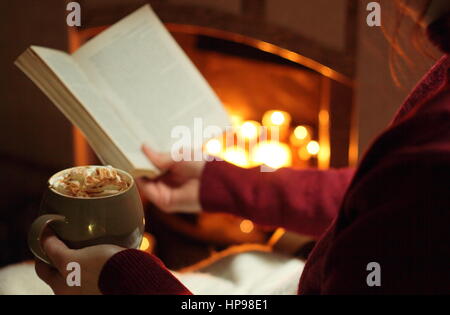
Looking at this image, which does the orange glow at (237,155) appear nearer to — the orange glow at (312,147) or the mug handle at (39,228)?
the orange glow at (312,147)

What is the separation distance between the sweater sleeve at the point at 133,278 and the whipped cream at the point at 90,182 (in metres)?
0.07

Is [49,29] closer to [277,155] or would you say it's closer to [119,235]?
[277,155]

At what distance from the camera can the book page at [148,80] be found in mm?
767

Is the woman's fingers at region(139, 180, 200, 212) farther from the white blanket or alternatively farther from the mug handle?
the mug handle

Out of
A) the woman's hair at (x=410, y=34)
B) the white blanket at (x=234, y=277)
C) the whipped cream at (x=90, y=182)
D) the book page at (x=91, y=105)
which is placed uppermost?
the woman's hair at (x=410, y=34)

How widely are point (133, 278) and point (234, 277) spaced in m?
0.29

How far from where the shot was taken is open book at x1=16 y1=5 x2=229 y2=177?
68cm

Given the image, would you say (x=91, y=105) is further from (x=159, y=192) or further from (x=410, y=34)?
(x=410, y=34)

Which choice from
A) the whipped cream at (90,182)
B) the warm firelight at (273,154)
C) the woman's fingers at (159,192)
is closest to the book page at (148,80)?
the woman's fingers at (159,192)

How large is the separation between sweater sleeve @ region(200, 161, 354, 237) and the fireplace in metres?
0.20

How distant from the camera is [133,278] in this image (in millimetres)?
522

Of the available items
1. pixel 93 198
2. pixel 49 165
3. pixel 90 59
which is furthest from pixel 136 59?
pixel 49 165

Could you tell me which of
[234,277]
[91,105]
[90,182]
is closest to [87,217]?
[90,182]
